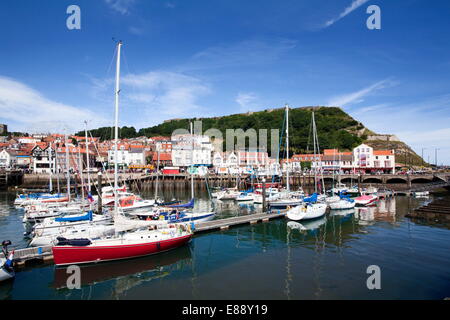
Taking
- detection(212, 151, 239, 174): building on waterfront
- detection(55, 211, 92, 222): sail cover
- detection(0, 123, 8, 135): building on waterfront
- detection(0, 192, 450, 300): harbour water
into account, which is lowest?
detection(0, 192, 450, 300): harbour water

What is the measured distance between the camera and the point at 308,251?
17.9 meters

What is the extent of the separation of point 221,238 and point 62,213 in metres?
16.6

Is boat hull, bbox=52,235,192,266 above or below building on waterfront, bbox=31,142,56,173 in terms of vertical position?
below

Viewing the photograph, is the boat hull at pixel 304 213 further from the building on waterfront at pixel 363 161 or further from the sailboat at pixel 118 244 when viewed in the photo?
the building on waterfront at pixel 363 161

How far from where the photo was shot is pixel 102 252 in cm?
1512

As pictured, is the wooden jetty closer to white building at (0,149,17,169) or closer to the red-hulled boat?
the red-hulled boat

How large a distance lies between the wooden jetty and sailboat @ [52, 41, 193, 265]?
157cm

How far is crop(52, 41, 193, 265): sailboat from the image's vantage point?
14.6 m

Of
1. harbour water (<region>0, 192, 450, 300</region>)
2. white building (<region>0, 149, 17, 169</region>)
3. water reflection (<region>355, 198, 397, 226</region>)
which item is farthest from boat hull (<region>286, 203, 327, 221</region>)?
white building (<region>0, 149, 17, 169</region>)

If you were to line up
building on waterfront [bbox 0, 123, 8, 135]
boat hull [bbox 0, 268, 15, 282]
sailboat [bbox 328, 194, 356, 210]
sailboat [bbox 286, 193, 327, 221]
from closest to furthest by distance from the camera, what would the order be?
1. boat hull [bbox 0, 268, 15, 282]
2. sailboat [bbox 286, 193, 327, 221]
3. sailboat [bbox 328, 194, 356, 210]
4. building on waterfront [bbox 0, 123, 8, 135]

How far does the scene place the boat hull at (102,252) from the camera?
47.5 feet

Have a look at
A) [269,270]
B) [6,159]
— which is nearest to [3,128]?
[6,159]

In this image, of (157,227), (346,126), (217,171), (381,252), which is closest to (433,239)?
(381,252)
